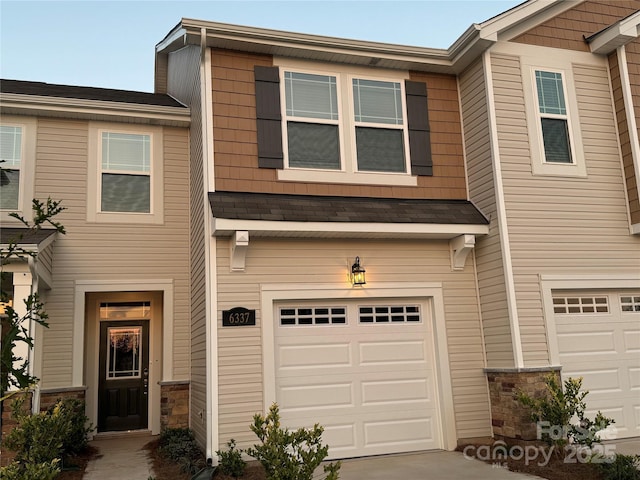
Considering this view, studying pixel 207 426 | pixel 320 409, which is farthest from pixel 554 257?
pixel 207 426

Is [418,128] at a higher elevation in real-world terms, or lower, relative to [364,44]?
lower

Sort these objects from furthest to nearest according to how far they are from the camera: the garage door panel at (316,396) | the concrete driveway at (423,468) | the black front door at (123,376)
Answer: the black front door at (123,376) → the garage door panel at (316,396) → the concrete driveway at (423,468)

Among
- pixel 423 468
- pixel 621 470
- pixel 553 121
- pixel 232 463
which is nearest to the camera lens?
pixel 621 470

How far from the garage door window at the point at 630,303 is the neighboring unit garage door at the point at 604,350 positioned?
1cm

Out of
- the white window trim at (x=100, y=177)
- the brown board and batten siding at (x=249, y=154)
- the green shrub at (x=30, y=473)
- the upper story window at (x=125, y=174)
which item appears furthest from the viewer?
the upper story window at (x=125, y=174)

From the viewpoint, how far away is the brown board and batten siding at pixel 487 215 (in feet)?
23.9

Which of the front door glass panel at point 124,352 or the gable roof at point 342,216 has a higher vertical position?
the gable roof at point 342,216

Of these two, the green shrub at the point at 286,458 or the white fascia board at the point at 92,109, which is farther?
the white fascia board at the point at 92,109

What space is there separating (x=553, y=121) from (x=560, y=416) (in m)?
4.09

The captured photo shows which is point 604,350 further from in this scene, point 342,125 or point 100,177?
point 100,177

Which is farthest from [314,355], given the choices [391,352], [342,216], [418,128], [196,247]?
[418,128]

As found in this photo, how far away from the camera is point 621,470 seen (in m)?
5.54

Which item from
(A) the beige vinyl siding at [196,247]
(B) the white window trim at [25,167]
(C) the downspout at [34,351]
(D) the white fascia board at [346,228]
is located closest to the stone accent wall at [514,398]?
(D) the white fascia board at [346,228]

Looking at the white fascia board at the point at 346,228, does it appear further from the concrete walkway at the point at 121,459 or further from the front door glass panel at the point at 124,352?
A: the front door glass panel at the point at 124,352
